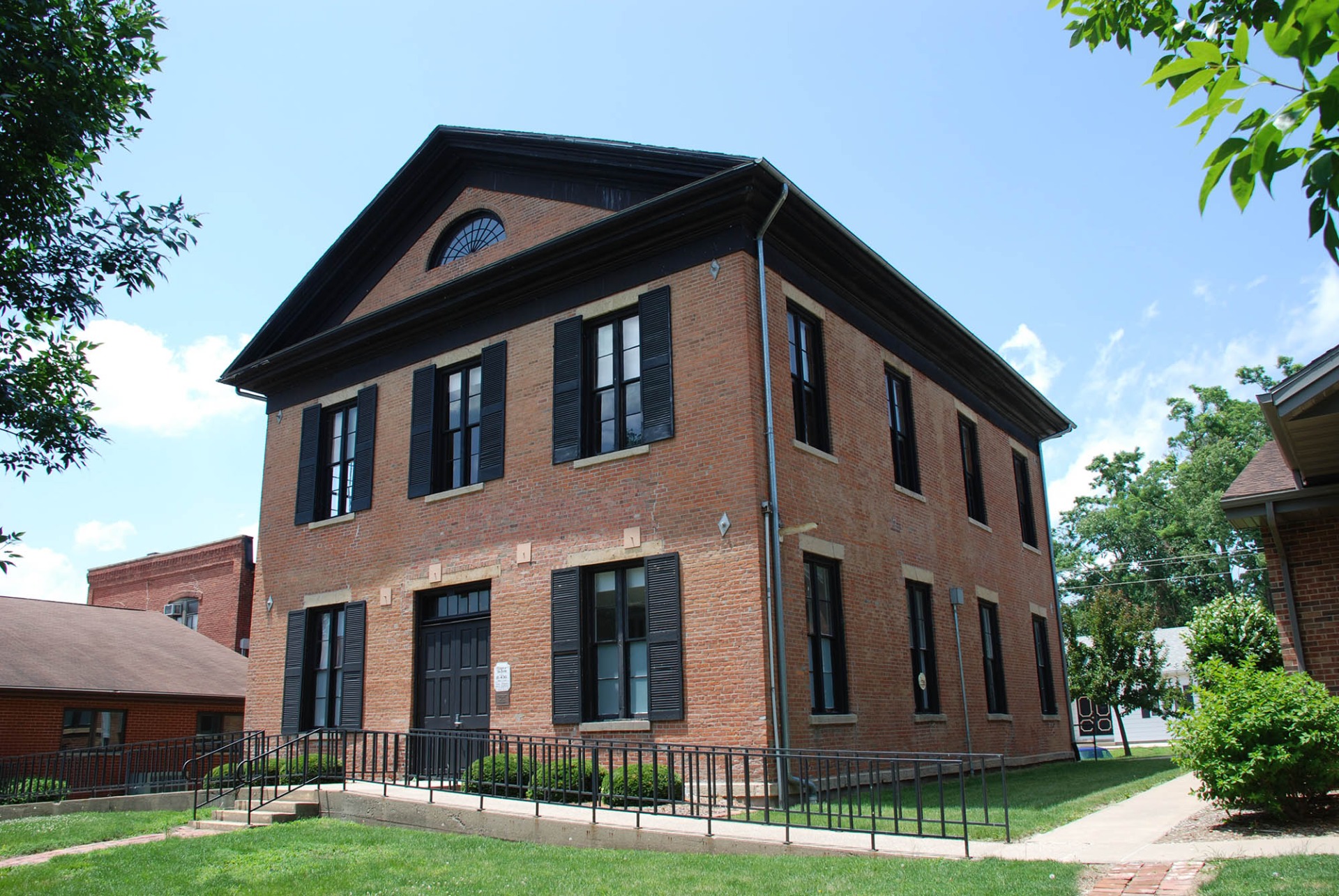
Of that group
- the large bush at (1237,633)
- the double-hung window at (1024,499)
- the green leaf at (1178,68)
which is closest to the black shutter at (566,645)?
the green leaf at (1178,68)

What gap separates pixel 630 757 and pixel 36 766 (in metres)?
13.2

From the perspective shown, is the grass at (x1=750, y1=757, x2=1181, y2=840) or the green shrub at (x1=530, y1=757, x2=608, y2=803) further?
the green shrub at (x1=530, y1=757, x2=608, y2=803)

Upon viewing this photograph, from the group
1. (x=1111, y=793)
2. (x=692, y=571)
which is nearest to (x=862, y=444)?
(x=692, y=571)

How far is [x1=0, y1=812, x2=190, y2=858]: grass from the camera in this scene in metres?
12.3

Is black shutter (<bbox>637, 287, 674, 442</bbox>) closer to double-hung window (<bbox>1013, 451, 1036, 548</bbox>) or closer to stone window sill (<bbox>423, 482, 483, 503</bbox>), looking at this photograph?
stone window sill (<bbox>423, 482, 483, 503</bbox>)

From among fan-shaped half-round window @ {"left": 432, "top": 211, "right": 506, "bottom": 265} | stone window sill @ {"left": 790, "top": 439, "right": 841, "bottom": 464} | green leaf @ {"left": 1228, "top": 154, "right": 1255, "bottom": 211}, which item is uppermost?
fan-shaped half-round window @ {"left": 432, "top": 211, "right": 506, "bottom": 265}

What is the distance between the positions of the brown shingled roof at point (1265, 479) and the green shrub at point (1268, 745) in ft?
9.42

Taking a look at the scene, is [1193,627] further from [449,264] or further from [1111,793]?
[449,264]

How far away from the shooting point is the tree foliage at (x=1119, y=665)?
28.7 metres

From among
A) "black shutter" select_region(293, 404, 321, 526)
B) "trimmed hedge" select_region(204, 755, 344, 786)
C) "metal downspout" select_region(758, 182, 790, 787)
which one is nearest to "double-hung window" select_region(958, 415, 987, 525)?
"metal downspout" select_region(758, 182, 790, 787)

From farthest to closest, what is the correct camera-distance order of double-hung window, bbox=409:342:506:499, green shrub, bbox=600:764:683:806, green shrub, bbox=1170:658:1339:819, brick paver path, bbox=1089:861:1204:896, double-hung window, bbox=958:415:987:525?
1. double-hung window, bbox=958:415:987:525
2. double-hung window, bbox=409:342:506:499
3. green shrub, bbox=600:764:683:806
4. green shrub, bbox=1170:658:1339:819
5. brick paver path, bbox=1089:861:1204:896

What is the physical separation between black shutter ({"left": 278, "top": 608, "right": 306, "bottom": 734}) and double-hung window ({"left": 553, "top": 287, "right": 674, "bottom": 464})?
21.6ft

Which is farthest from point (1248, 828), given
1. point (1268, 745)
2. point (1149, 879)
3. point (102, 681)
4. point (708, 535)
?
point (102, 681)

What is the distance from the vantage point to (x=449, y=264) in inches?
703
